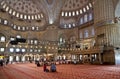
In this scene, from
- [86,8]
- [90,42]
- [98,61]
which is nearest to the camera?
[98,61]

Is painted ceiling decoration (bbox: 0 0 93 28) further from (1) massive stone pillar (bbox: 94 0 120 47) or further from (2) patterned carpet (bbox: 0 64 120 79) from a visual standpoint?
(2) patterned carpet (bbox: 0 64 120 79)

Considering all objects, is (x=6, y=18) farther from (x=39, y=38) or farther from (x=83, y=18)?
(x=83, y=18)

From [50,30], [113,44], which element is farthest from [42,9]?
[113,44]

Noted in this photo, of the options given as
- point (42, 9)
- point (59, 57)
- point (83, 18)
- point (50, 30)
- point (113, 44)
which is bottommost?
point (59, 57)

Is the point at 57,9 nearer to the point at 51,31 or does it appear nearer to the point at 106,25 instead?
the point at 51,31

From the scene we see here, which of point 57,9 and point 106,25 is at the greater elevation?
point 57,9

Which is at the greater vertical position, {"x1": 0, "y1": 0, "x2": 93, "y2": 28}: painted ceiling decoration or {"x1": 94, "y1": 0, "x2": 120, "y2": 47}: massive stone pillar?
{"x1": 0, "y1": 0, "x2": 93, "y2": 28}: painted ceiling decoration

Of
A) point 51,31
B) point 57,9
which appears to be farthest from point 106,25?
point 57,9

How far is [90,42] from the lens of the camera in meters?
39.1

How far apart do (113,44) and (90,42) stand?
11991mm

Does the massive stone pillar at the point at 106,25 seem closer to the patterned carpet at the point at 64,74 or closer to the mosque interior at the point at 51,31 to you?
the mosque interior at the point at 51,31

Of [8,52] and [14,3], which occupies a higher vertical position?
[14,3]

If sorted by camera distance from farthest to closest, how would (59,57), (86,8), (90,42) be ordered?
(59,57), (86,8), (90,42)

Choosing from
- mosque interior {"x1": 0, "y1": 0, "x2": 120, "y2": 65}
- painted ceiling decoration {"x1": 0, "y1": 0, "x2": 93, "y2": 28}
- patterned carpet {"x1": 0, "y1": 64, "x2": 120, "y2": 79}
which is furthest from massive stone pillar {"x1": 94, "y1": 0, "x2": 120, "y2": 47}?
painted ceiling decoration {"x1": 0, "y1": 0, "x2": 93, "y2": 28}
